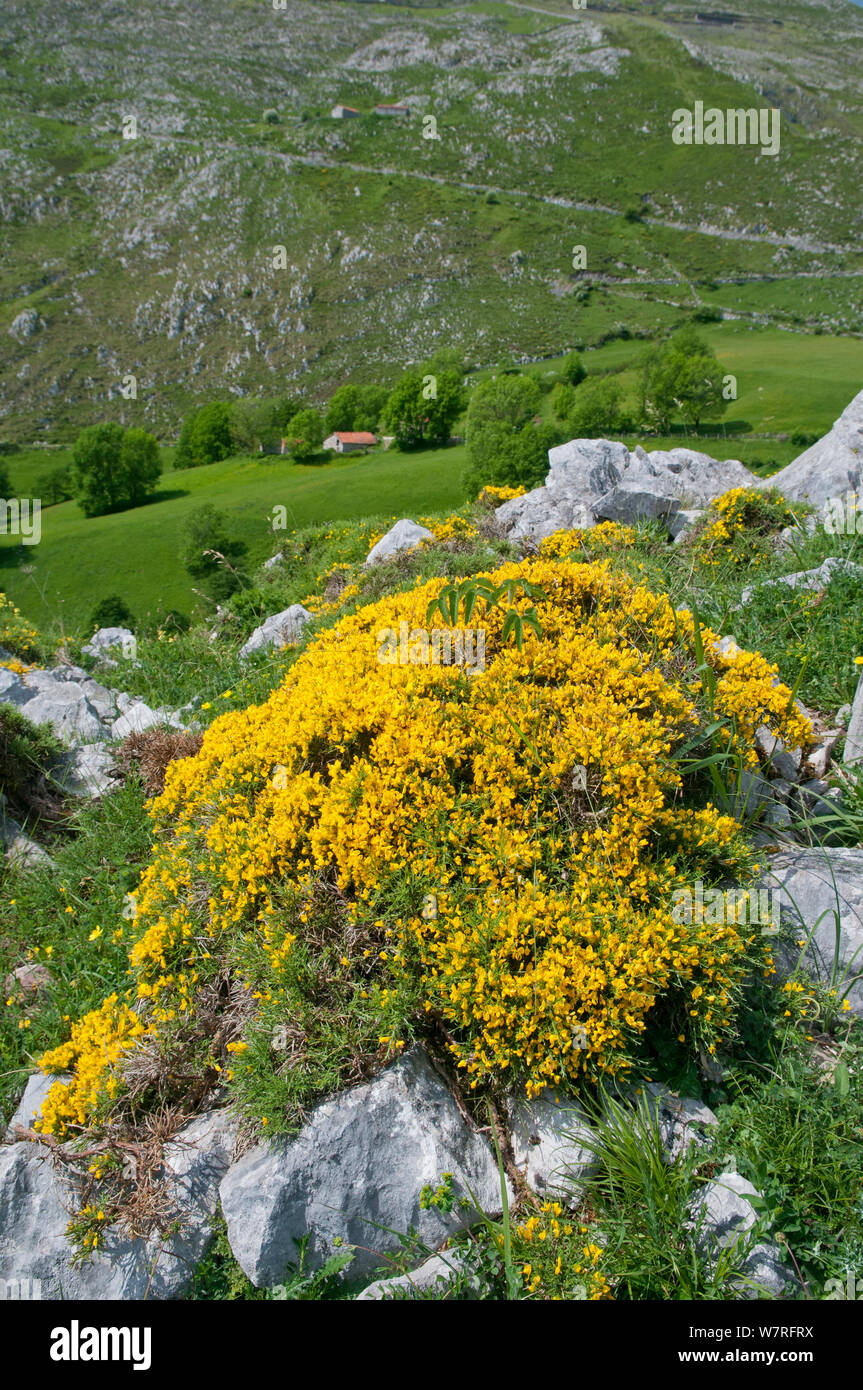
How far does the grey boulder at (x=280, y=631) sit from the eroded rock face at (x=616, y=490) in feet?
11.6

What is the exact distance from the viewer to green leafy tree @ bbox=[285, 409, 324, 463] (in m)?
94.1

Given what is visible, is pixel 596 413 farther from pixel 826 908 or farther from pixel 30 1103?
pixel 30 1103

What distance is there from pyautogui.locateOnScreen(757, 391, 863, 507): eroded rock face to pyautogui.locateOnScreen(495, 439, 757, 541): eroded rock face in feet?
3.84

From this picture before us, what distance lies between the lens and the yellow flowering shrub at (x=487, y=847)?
158 inches

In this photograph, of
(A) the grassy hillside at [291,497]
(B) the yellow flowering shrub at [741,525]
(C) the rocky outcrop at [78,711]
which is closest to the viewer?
(C) the rocky outcrop at [78,711]

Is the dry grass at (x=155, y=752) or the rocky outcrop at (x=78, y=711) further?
the rocky outcrop at (x=78, y=711)

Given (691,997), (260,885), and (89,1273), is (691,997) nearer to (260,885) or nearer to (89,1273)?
(260,885)

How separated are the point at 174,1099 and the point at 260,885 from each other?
1386mm

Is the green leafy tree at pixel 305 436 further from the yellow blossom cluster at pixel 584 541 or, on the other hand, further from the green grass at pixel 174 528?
the yellow blossom cluster at pixel 584 541

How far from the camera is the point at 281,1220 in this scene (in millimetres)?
3785

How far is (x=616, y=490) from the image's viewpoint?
1105cm

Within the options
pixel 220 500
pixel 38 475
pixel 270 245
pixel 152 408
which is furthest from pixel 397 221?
pixel 220 500

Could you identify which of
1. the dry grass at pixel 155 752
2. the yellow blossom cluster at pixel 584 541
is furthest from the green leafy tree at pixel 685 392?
the dry grass at pixel 155 752

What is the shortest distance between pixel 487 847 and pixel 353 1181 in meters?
2.02
